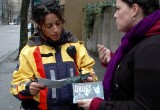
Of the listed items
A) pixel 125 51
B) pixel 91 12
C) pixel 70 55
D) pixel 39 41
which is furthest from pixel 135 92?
pixel 91 12

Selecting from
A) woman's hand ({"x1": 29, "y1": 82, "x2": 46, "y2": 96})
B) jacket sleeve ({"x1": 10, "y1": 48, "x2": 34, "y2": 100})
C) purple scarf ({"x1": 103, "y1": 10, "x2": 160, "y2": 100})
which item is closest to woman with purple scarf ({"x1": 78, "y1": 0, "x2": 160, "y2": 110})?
purple scarf ({"x1": 103, "y1": 10, "x2": 160, "y2": 100})

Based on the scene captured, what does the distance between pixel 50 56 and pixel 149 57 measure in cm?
104

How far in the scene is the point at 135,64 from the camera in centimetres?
200

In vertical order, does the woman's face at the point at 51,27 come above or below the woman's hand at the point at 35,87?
above

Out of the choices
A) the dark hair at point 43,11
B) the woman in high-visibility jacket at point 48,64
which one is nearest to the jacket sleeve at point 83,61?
the woman in high-visibility jacket at point 48,64

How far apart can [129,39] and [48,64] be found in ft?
2.55

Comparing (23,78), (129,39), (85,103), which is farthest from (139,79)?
(23,78)

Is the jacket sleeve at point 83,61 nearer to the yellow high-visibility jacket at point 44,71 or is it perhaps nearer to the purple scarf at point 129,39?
the yellow high-visibility jacket at point 44,71

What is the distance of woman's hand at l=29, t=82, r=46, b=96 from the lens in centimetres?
262

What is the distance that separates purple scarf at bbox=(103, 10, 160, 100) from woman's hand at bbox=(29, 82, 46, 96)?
0.48 meters

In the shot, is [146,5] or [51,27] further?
[51,27]

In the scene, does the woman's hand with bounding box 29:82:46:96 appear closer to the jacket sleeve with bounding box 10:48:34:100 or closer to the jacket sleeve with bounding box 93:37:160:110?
the jacket sleeve with bounding box 10:48:34:100

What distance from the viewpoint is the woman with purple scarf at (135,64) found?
192 centimetres

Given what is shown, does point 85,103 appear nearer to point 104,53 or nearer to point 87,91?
point 87,91
